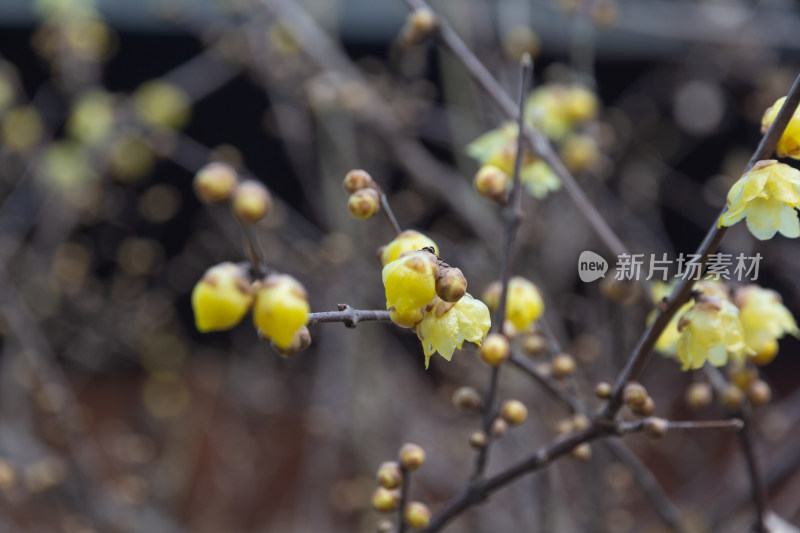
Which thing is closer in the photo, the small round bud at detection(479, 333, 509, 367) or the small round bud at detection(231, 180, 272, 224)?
the small round bud at detection(231, 180, 272, 224)

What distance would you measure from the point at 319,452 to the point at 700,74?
180 cm

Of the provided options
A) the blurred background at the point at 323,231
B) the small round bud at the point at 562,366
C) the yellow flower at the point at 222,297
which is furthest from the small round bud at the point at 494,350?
the blurred background at the point at 323,231

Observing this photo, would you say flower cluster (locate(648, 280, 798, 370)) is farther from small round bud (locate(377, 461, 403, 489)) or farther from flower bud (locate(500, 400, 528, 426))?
small round bud (locate(377, 461, 403, 489))

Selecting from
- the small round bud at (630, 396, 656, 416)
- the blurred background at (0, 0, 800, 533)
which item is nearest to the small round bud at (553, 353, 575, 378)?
the small round bud at (630, 396, 656, 416)

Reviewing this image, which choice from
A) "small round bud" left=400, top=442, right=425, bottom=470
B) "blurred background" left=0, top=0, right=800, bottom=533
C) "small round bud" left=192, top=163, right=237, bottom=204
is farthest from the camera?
"blurred background" left=0, top=0, right=800, bottom=533

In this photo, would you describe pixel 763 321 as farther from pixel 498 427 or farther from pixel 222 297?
pixel 222 297

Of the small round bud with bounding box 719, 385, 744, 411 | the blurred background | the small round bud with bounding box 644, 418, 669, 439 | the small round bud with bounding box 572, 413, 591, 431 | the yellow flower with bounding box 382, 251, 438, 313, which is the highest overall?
the yellow flower with bounding box 382, 251, 438, 313

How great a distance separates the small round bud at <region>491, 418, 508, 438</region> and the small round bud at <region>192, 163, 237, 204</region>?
1.41 feet

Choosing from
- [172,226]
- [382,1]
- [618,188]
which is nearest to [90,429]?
[172,226]

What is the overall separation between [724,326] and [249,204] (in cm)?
49

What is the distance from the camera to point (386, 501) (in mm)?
764

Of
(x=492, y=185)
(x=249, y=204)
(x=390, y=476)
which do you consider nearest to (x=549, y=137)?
(x=492, y=185)

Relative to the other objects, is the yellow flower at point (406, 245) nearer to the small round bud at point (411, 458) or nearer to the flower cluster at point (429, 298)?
the flower cluster at point (429, 298)

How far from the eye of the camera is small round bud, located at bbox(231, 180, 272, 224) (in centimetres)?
53
